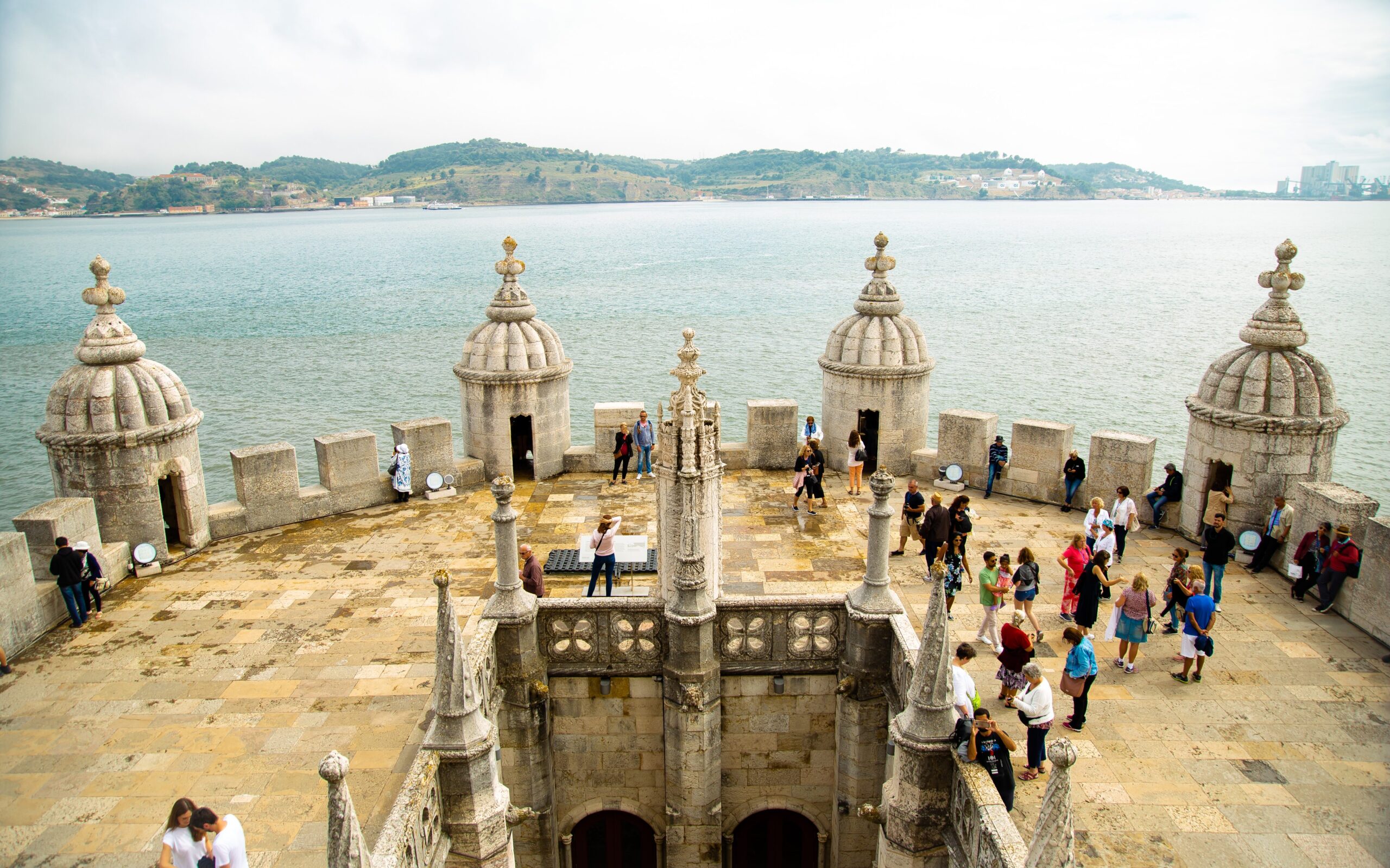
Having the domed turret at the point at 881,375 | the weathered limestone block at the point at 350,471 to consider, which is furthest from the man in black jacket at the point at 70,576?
the domed turret at the point at 881,375

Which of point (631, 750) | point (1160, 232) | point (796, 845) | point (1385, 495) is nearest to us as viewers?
point (631, 750)

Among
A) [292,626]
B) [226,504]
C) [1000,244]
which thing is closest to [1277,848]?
[292,626]

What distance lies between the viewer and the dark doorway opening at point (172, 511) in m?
13.4

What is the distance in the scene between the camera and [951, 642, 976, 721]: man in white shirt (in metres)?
7.66

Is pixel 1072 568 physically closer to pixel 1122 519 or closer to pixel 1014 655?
pixel 1122 519

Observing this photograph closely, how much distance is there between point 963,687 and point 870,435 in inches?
348

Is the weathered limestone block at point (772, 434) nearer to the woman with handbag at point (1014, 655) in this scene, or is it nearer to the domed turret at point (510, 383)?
the domed turret at point (510, 383)

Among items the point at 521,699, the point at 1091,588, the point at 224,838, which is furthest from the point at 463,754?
the point at 1091,588

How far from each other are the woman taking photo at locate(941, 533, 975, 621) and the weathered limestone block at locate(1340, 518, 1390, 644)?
14.5ft

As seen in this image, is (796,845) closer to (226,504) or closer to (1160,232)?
(226,504)

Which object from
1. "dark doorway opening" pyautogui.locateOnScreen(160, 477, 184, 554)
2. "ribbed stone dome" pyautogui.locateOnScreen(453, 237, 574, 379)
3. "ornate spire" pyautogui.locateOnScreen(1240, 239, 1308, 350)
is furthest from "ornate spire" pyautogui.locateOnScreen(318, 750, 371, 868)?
"ornate spire" pyautogui.locateOnScreen(1240, 239, 1308, 350)

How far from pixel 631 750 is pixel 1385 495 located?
90.9ft

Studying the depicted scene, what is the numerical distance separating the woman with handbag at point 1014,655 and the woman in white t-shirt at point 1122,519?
4142mm

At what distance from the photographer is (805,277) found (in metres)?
82.9
